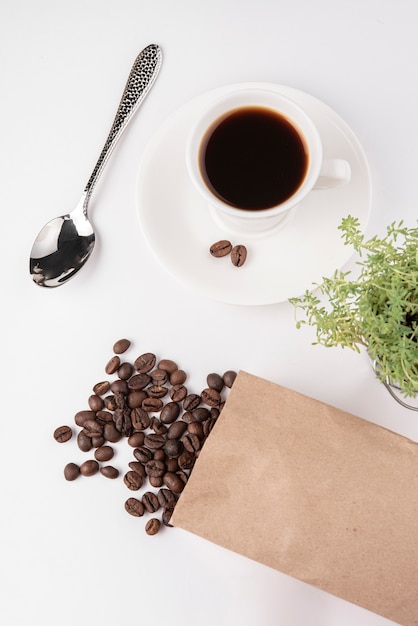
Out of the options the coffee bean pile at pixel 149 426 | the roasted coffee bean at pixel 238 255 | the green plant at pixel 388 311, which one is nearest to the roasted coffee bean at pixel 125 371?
the coffee bean pile at pixel 149 426

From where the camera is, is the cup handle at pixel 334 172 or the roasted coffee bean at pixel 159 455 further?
the roasted coffee bean at pixel 159 455

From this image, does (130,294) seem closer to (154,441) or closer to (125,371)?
(125,371)

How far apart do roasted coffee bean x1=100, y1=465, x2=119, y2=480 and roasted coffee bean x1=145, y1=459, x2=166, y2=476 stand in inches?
2.5

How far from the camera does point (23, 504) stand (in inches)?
48.5

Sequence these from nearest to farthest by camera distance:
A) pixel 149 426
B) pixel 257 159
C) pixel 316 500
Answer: pixel 316 500, pixel 257 159, pixel 149 426

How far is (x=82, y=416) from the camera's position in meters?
1.22

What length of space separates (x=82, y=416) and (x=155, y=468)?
0.18 metres

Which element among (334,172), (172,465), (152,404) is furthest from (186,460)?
(334,172)

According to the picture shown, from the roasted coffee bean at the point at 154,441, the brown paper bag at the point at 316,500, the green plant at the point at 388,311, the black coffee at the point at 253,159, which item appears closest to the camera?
the green plant at the point at 388,311

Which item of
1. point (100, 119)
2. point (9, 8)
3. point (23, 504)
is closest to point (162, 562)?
point (23, 504)

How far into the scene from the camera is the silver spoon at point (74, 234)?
1.25 m

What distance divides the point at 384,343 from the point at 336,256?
0.30 meters

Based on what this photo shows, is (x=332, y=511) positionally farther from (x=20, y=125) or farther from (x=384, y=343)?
(x=20, y=125)

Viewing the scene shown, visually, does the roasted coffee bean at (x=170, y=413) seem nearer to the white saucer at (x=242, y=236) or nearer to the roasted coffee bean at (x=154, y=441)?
the roasted coffee bean at (x=154, y=441)
